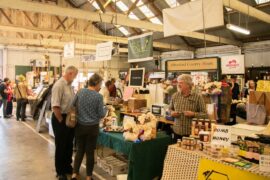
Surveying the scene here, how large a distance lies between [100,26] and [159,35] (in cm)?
423

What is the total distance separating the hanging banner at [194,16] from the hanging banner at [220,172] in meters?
2.86

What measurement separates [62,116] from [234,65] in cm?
931

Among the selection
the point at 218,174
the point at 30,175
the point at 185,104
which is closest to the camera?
the point at 218,174

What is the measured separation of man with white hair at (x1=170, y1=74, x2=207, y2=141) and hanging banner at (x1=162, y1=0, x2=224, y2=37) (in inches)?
72.4

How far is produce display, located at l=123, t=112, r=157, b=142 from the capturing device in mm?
3064

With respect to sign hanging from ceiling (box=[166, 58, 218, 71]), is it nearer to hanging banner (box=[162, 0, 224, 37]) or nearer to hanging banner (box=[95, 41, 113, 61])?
hanging banner (box=[162, 0, 224, 37])

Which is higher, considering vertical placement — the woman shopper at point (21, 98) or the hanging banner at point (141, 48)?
the hanging banner at point (141, 48)

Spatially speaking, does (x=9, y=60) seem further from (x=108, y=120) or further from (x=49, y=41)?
(x=108, y=120)

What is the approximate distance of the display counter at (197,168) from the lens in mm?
1930

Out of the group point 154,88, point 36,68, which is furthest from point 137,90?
point 36,68

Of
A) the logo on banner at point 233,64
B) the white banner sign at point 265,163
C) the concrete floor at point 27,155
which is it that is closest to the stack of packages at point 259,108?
the concrete floor at point 27,155

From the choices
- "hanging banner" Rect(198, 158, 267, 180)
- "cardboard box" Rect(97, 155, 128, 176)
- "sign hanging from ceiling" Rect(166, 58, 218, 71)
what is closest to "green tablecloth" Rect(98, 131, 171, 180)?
"cardboard box" Rect(97, 155, 128, 176)

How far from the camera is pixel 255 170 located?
6.26 ft

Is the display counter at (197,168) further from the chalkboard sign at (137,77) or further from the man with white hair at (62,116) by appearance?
the chalkboard sign at (137,77)
